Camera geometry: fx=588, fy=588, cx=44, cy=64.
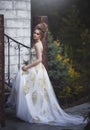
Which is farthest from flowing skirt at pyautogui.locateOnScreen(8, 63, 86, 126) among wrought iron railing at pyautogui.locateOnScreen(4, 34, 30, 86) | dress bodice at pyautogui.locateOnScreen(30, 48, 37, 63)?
wrought iron railing at pyautogui.locateOnScreen(4, 34, 30, 86)

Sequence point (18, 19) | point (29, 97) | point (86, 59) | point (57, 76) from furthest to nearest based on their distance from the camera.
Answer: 1. point (18, 19)
2. point (57, 76)
3. point (29, 97)
4. point (86, 59)

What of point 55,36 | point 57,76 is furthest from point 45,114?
point 55,36

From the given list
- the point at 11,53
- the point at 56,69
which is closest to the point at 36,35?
the point at 56,69

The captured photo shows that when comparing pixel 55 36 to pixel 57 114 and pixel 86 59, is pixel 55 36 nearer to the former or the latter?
pixel 57 114

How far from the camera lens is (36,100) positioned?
11938 millimetres

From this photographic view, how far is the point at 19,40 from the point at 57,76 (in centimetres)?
166

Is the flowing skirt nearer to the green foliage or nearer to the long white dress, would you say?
the long white dress

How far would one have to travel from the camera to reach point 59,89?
14375 mm

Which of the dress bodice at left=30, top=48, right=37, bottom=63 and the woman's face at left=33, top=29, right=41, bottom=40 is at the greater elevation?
the woman's face at left=33, top=29, right=41, bottom=40

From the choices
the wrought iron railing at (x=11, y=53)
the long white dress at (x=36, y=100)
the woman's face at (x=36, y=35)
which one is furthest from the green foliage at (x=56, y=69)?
the woman's face at (x=36, y=35)

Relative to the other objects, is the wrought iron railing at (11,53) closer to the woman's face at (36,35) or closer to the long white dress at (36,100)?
the woman's face at (36,35)

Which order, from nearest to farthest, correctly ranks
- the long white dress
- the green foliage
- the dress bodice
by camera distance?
the long white dress
the dress bodice
the green foliage

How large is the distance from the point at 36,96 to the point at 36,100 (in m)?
0.08

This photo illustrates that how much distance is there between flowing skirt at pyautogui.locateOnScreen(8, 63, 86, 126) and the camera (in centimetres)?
1173
